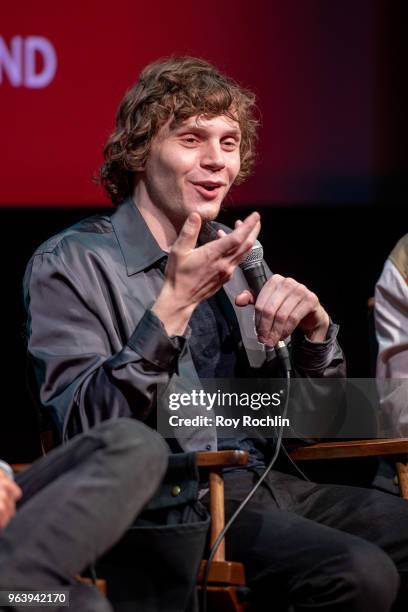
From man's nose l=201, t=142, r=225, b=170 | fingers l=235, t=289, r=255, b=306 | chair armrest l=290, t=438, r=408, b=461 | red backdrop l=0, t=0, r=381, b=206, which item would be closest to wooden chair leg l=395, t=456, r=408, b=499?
chair armrest l=290, t=438, r=408, b=461

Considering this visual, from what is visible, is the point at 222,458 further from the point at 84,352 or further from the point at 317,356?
the point at 317,356

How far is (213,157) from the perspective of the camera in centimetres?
262

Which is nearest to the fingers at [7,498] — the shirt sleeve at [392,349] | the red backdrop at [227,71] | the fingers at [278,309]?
the fingers at [278,309]

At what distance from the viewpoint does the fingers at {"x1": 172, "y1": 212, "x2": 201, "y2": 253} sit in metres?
2.18

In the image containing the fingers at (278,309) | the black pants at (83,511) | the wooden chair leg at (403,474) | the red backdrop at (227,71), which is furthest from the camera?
the red backdrop at (227,71)

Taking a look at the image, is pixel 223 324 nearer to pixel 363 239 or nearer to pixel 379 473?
pixel 379 473

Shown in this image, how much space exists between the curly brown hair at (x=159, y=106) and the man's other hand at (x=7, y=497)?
1.25 metres

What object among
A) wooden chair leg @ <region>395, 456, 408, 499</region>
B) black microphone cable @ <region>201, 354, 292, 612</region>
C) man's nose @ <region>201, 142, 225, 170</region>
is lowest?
wooden chair leg @ <region>395, 456, 408, 499</region>

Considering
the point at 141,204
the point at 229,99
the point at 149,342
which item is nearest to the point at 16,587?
the point at 149,342

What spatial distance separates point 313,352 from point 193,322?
0.32 meters

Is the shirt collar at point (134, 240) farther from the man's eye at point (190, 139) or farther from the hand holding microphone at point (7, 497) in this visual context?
the hand holding microphone at point (7, 497)

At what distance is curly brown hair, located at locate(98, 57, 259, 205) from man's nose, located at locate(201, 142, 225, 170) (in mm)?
97

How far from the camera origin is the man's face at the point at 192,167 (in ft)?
8.60

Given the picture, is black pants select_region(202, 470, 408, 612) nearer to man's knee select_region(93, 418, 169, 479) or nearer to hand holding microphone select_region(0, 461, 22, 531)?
man's knee select_region(93, 418, 169, 479)
